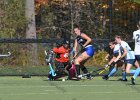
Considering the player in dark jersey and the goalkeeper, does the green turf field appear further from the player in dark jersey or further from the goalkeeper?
the goalkeeper

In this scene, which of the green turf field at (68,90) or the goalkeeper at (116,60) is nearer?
the green turf field at (68,90)

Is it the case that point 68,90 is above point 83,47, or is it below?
below

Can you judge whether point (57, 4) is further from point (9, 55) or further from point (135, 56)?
point (135, 56)

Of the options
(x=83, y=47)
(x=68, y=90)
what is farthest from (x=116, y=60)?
(x=68, y=90)

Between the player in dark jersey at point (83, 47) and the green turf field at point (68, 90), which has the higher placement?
the player in dark jersey at point (83, 47)

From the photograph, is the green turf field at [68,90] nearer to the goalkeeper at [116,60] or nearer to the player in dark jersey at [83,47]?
the player in dark jersey at [83,47]

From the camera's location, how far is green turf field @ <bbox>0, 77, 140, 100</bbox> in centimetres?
1430

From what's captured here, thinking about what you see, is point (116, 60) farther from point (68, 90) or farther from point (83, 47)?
point (68, 90)

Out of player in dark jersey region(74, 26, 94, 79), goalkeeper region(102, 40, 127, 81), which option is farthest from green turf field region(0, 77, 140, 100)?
goalkeeper region(102, 40, 127, 81)

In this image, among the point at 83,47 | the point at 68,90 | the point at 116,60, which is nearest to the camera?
the point at 68,90

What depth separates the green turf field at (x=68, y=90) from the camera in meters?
14.3

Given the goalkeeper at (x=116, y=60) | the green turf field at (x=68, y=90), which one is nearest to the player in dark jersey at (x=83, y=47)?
the green turf field at (x=68, y=90)

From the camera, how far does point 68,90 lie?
16.0m

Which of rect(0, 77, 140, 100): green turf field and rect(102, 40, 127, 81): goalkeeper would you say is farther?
rect(102, 40, 127, 81): goalkeeper
